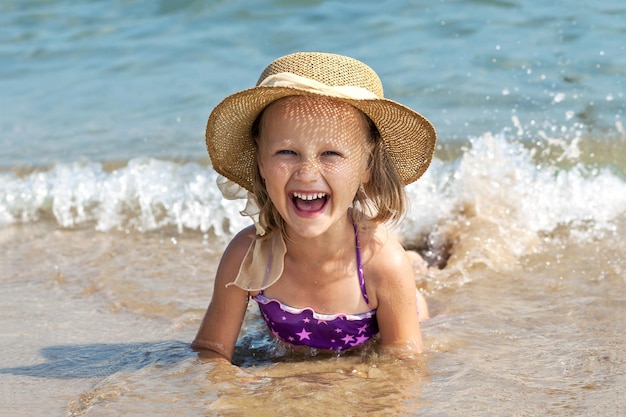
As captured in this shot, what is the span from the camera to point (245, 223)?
5629mm

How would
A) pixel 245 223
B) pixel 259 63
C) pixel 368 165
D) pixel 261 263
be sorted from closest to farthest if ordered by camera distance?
pixel 368 165 < pixel 261 263 < pixel 245 223 < pixel 259 63

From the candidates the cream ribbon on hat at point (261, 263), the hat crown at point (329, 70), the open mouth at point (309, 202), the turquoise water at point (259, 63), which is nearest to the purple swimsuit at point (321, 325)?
the cream ribbon on hat at point (261, 263)

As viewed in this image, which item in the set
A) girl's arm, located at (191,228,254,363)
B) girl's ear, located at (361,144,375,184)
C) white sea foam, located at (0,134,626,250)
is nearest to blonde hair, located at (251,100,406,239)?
girl's ear, located at (361,144,375,184)

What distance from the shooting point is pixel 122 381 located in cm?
311

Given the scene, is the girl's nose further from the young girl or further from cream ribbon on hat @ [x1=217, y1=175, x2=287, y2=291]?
cream ribbon on hat @ [x1=217, y1=175, x2=287, y2=291]

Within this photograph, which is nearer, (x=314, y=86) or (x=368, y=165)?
(x=314, y=86)

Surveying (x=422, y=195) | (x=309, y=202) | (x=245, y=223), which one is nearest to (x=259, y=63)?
(x=245, y=223)

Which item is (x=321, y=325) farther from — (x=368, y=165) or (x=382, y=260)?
(x=368, y=165)

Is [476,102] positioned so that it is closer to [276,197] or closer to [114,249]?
[114,249]

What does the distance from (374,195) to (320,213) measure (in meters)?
0.35

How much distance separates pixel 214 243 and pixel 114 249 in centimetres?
56

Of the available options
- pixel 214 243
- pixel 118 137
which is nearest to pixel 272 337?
pixel 214 243

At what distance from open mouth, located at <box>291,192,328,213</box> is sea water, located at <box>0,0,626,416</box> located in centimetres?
56

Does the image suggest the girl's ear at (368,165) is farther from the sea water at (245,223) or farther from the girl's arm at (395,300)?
the sea water at (245,223)
